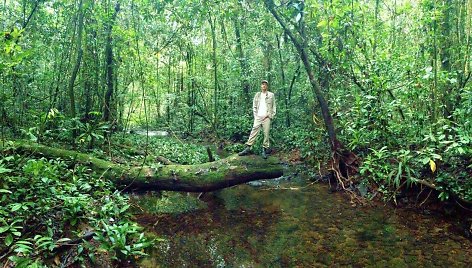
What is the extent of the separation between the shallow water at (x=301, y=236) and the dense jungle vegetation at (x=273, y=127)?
2.48ft

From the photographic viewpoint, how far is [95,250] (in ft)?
16.5

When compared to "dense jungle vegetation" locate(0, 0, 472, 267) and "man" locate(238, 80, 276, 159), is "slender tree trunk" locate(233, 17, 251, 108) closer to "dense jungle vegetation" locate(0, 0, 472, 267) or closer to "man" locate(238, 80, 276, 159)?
"dense jungle vegetation" locate(0, 0, 472, 267)

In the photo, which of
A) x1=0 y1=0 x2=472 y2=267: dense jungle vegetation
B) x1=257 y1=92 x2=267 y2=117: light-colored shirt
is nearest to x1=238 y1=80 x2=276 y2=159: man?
x1=257 y1=92 x2=267 y2=117: light-colored shirt

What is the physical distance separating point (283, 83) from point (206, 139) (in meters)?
6.28

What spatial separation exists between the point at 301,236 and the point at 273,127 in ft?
35.0

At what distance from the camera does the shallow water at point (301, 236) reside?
5715mm

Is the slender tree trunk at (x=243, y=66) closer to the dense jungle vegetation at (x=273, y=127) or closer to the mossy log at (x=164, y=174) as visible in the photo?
the dense jungle vegetation at (x=273, y=127)

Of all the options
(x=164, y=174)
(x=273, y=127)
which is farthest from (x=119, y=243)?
(x=273, y=127)

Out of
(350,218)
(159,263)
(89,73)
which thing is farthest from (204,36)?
(159,263)

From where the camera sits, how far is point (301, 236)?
673 centimetres

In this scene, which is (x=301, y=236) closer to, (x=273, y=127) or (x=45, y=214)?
(x=45, y=214)

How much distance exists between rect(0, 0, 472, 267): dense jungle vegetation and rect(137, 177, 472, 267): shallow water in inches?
29.7

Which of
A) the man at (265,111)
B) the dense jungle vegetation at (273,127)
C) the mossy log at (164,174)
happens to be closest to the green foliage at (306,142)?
the dense jungle vegetation at (273,127)

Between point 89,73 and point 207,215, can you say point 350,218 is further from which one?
point 89,73
